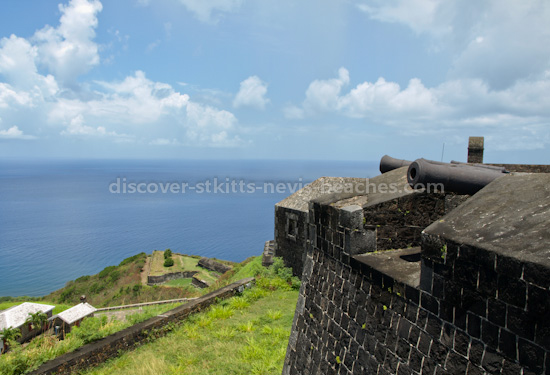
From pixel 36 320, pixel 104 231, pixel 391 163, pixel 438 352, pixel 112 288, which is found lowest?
pixel 104 231

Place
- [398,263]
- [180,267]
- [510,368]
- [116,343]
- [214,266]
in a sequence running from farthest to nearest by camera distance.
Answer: [180,267]
[214,266]
[116,343]
[398,263]
[510,368]

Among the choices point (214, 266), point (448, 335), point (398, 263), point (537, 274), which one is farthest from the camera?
point (214, 266)

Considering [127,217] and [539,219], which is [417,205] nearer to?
[539,219]

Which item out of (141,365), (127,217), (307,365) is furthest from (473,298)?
(127,217)

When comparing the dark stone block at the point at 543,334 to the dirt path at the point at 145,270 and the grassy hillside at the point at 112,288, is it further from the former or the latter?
the dirt path at the point at 145,270

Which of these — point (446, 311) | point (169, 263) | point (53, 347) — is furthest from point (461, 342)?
point (169, 263)

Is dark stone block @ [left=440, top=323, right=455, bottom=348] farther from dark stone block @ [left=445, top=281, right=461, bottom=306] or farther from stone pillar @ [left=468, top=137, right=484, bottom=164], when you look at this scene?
stone pillar @ [left=468, top=137, right=484, bottom=164]

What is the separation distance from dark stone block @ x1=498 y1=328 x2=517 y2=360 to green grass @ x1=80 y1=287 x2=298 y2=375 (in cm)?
597

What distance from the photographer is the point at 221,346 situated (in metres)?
9.35

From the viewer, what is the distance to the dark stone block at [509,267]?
101 inches

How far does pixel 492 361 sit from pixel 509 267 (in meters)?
0.87

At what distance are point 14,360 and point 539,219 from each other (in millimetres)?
10193

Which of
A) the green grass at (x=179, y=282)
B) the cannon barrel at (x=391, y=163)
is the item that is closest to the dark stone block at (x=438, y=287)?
the cannon barrel at (x=391, y=163)

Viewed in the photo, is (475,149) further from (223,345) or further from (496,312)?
(496,312)
